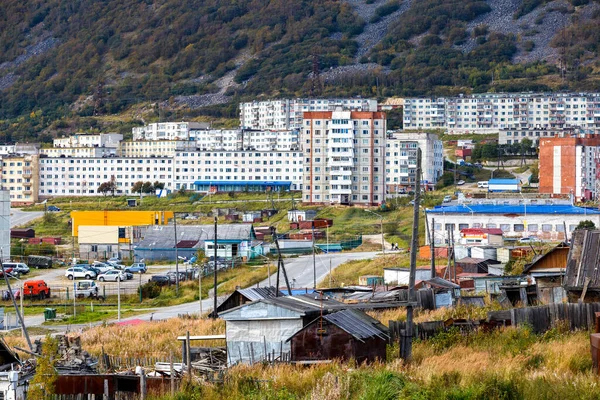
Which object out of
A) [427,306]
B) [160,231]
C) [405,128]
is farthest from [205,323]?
[405,128]

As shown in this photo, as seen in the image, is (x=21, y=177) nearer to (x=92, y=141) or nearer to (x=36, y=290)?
(x=92, y=141)

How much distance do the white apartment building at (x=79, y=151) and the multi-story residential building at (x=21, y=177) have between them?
5720 mm

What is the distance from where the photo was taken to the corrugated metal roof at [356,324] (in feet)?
58.4

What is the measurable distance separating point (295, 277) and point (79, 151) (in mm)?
65751

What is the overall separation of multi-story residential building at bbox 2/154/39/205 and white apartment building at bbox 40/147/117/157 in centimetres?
572

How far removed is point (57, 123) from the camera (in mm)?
142250

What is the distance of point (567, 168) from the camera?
79938 mm

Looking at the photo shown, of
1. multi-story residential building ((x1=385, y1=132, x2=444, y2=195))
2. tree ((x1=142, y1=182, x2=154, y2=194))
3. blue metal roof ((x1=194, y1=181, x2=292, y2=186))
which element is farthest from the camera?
tree ((x1=142, y1=182, x2=154, y2=194))

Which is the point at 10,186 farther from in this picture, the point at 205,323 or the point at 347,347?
the point at 347,347

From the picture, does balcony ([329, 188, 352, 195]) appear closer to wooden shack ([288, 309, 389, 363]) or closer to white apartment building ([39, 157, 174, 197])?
white apartment building ([39, 157, 174, 197])

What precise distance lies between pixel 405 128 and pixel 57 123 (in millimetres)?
47074

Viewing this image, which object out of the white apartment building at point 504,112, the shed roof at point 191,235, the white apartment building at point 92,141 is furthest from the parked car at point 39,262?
the white apartment building at point 504,112

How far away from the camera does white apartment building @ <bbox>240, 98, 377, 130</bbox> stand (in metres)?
120

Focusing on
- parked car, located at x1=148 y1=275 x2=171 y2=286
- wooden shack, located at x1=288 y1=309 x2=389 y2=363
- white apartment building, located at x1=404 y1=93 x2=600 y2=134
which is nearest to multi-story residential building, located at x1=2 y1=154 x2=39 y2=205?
white apartment building, located at x1=404 y1=93 x2=600 y2=134
